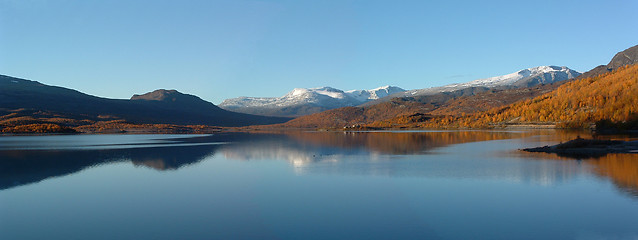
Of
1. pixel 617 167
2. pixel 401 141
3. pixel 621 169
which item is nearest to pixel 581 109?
pixel 401 141

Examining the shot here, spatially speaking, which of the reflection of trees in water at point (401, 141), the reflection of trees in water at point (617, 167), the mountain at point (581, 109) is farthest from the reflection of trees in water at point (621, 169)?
the mountain at point (581, 109)

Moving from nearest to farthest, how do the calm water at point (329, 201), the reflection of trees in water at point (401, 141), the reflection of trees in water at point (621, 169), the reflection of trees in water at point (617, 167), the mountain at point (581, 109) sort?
the calm water at point (329, 201) → the reflection of trees in water at point (621, 169) → the reflection of trees in water at point (617, 167) → the reflection of trees in water at point (401, 141) → the mountain at point (581, 109)

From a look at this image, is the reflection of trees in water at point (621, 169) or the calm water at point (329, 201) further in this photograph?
the reflection of trees in water at point (621, 169)

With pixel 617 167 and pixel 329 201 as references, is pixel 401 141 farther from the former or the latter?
pixel 329 201

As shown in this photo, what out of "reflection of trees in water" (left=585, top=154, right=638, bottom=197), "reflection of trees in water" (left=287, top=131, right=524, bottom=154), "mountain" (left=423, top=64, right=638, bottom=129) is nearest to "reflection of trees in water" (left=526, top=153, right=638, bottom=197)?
"reflection of trees in water" (left=585, top=154, right=638, bottom=197)

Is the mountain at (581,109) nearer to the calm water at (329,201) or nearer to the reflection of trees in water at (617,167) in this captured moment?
the reflection of trees in water at (617,167)

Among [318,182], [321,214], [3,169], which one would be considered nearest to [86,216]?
[321,214]

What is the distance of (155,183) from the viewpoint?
88.2ft

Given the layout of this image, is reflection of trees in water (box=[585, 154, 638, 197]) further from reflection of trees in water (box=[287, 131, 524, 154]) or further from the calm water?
reflection of trees in water (box=[287, 131, 524, 154])

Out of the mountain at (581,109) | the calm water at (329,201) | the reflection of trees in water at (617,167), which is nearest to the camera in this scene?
the calm water at (329,201)

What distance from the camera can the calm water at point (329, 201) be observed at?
15.3m

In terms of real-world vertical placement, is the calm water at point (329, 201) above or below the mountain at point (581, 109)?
below

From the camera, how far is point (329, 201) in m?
20.4

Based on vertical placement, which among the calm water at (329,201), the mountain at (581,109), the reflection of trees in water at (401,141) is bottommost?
the calm water at (329,201)
